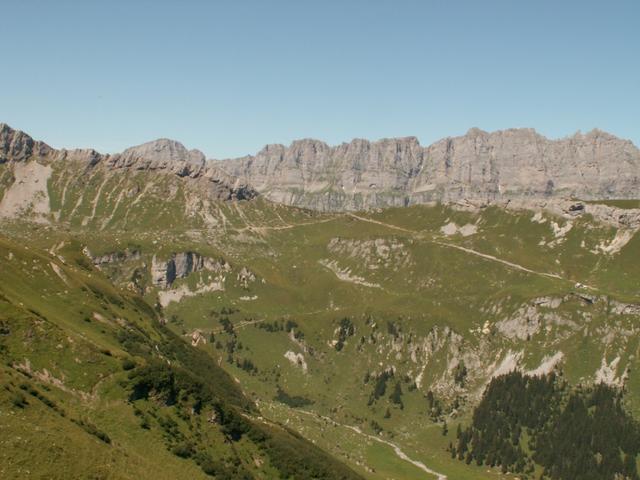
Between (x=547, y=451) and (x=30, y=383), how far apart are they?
159m

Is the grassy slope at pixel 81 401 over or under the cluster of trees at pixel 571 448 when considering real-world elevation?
over

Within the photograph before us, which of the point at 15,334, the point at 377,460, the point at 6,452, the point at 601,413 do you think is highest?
the point at 15,334

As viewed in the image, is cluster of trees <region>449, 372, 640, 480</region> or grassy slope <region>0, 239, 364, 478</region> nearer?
grassy slope <region>0, 239, 364, 478</region>

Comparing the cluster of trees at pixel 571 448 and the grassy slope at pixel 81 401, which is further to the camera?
the cluster of trees at pixel 571 448

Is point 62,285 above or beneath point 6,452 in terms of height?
above

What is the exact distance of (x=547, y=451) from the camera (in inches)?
7446

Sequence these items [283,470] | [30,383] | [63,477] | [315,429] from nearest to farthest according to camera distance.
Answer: [63,477] < [30,383] < [283,470] < [315,429]

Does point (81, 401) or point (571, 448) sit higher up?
point (81, 401)

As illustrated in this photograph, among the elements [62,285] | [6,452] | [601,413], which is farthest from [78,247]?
[601,413]

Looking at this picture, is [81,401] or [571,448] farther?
[571,448]

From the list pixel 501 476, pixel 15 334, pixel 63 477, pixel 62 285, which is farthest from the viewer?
pixel 501 476

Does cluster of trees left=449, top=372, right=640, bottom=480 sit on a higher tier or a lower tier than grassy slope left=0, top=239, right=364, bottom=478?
lower

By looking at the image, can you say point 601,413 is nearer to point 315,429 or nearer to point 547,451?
point 547,451

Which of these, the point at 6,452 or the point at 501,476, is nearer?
the point at 6,452
